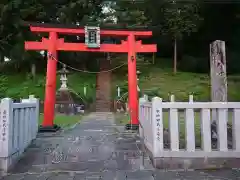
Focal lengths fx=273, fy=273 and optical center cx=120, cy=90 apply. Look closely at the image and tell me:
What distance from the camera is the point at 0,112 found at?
4734 mm

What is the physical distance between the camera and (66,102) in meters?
19.3

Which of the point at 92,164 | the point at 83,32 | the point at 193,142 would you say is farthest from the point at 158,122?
the point at 83,32

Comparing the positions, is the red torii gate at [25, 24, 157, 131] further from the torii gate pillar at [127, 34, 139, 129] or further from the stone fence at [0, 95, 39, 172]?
the stone fence at [0, 95, 39, 172]

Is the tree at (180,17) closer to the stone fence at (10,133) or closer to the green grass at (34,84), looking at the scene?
the green grass at (34,84)

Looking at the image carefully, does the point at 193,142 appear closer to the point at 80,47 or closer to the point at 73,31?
the point at 80,47

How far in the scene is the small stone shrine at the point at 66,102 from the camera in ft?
62.8

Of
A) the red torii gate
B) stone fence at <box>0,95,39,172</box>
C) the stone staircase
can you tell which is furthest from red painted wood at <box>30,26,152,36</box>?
the stone staircase

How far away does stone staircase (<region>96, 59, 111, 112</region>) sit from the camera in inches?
879

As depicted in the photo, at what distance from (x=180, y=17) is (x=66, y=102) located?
527 inches

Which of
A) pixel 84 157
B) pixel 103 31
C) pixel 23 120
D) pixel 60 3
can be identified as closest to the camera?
pixel 84 157

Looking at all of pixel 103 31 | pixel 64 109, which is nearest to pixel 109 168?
pixel 103 31

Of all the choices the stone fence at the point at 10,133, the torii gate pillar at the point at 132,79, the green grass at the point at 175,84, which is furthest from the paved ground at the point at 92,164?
the green grass at the point at 175,84

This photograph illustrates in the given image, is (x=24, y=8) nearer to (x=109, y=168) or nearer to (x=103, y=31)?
(x=103, y=31)

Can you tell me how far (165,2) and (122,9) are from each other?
4.07 meters
